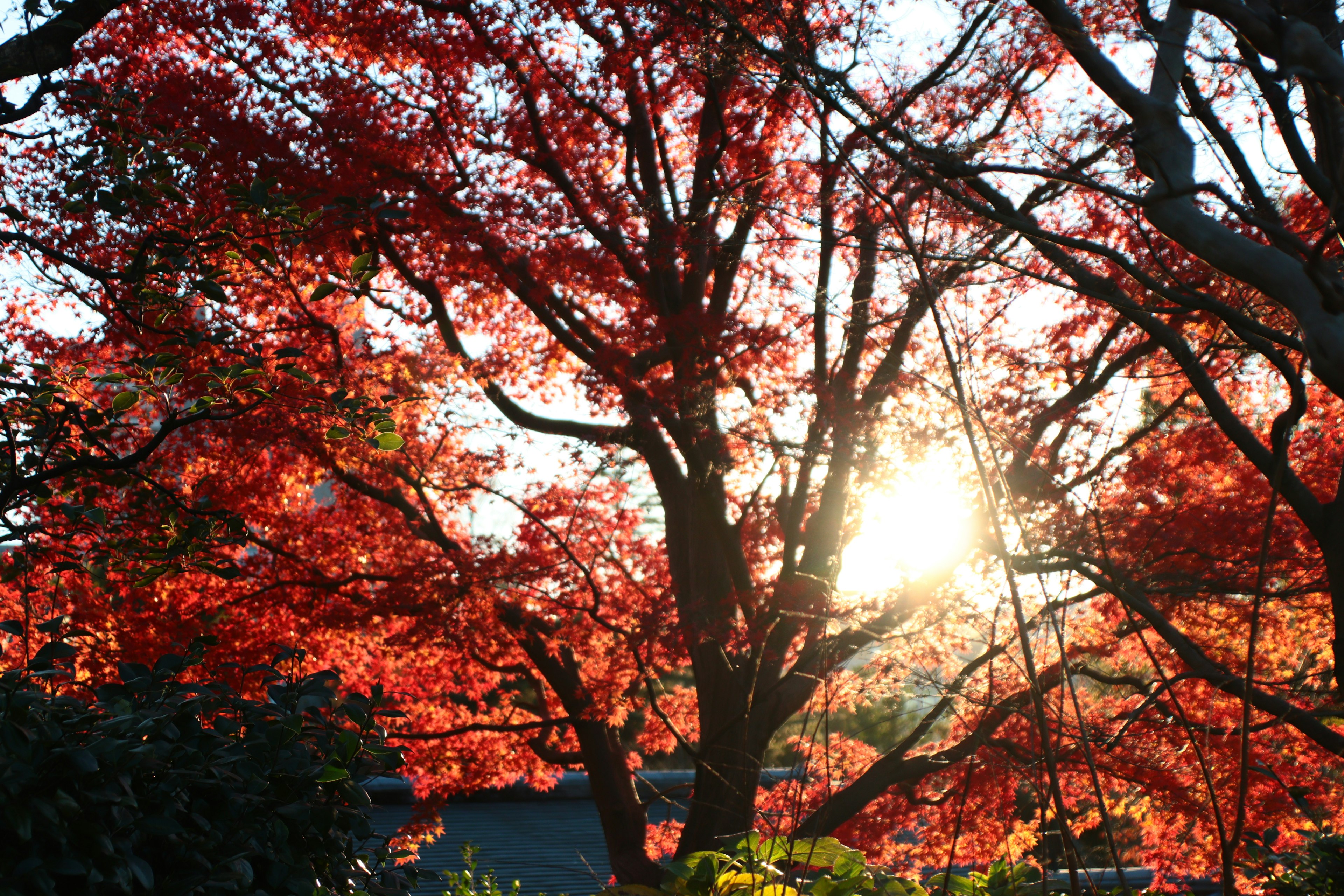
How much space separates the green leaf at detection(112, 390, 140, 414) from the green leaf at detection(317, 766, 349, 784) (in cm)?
126

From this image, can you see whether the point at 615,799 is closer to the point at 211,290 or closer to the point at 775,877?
the point at 775,877

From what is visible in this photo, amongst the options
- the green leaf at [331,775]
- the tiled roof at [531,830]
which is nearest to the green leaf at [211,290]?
the green leaf at [331,775]

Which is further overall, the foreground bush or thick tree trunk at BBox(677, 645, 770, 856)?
thick tree trunk at BBox(677, 645, 770, 856)

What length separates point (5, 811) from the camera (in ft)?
5.61

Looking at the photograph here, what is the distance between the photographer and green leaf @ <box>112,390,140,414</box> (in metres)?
2.65

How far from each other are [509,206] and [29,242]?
3953 millimetres

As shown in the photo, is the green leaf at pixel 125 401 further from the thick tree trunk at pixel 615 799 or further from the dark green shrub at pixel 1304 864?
the thick tree trunk at pixel 615 799

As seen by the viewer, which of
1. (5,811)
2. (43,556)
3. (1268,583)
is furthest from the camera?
(1268,583)

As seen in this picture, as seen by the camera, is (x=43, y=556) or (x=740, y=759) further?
(x=740, y=759)

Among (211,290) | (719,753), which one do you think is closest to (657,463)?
(719,753)

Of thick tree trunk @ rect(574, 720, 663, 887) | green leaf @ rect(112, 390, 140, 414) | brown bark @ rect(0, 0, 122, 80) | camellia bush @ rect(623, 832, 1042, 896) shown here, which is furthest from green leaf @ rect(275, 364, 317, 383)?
thick tree trunk @ rect(574, 720, 663, 887)

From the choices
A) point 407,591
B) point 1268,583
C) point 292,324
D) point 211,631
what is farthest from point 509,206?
point 1268,583

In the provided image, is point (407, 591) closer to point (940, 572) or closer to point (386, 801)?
point (940, 572)

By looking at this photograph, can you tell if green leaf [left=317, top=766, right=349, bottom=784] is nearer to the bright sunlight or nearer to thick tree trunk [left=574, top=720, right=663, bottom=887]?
the bright sunlight
